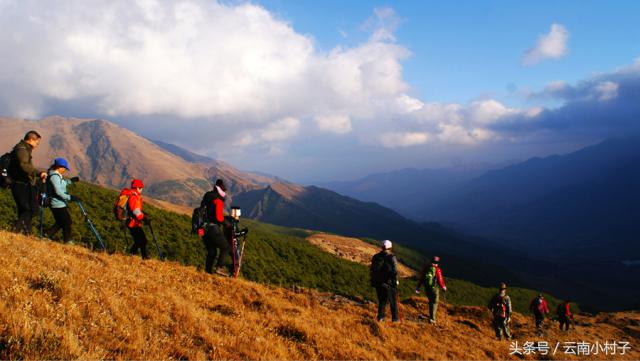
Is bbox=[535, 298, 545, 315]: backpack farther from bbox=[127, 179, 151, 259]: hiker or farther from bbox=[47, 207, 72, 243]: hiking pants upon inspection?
bbox=[47, 207, 72, 243]: hiking pants

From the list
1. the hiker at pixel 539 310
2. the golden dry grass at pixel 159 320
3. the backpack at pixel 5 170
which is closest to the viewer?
the golden dry grass at pixel 159 320

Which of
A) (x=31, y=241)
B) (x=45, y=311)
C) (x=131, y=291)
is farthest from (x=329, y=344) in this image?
(x=31, y=241)

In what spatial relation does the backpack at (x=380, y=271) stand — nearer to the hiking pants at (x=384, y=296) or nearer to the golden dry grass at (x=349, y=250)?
the hiking pants at (x=384, y=296)

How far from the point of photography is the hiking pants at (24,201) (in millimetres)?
10188

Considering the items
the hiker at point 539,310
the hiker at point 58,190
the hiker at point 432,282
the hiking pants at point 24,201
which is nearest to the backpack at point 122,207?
→ the hiker at point 58,190

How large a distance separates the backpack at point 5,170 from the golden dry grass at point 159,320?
1.47m

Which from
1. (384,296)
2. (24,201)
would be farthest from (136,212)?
(384,296)

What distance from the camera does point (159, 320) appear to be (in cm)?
704

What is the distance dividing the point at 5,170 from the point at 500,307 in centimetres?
1902

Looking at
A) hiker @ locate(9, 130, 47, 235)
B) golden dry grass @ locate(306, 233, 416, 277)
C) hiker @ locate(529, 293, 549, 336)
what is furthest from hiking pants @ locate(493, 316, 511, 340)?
golden dry grass @ locate(306, 233, 416, 277)

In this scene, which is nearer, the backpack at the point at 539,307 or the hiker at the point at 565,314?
the backpack at the point at 539,307

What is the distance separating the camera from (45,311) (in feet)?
18.7

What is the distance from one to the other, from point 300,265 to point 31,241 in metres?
44.7

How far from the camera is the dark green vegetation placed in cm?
2613
